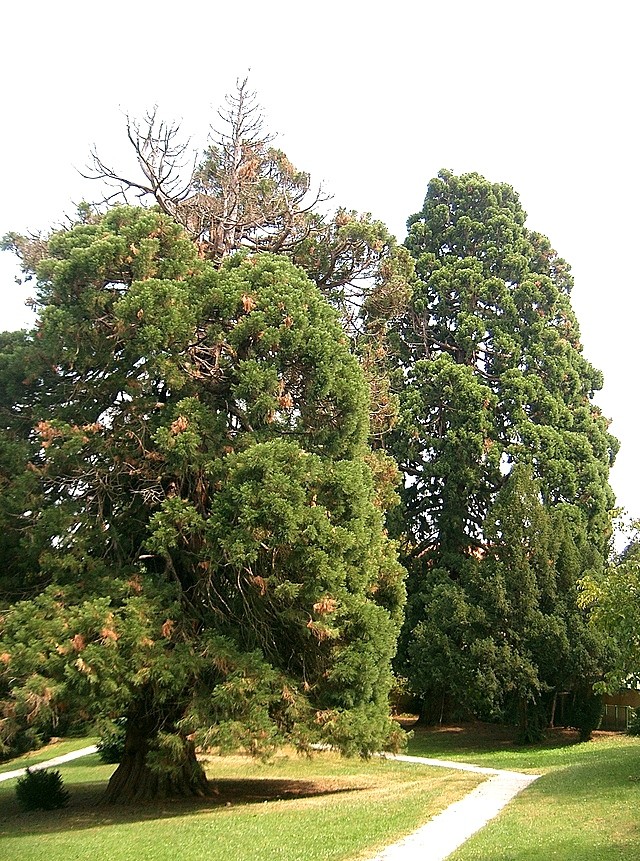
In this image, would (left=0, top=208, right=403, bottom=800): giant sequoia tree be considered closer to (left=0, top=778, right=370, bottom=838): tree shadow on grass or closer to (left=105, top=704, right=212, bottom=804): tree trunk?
(left=105, top=704, right=212, bottom=804): tree trunk

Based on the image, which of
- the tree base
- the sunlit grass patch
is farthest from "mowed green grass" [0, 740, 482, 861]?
the tree base

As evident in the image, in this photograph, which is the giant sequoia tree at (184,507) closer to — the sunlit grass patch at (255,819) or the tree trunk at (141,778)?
the tree trunk at (141,778)

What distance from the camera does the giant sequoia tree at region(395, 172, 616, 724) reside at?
2286 cm

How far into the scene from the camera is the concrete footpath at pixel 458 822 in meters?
9.05

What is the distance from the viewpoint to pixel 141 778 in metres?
14.5

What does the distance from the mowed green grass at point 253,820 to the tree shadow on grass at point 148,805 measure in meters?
0.02

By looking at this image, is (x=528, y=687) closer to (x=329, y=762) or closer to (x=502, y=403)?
(x=329, y=762)

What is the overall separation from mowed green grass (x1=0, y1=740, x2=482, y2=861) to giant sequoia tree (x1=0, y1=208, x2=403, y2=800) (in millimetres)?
969

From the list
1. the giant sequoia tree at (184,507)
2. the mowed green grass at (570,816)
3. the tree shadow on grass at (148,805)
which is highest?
the giant sequoia tree at (184,507)

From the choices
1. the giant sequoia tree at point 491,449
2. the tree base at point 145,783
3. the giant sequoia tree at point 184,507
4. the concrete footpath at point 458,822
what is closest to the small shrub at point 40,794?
the tree base at point 145,783

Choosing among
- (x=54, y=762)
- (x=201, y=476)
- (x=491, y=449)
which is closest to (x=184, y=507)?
(x=201, y=476)

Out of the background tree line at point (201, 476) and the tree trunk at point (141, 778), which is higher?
the background tree line at point (201, 476)

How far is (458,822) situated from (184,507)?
5972 mm

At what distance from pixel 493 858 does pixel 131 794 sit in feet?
26.2
